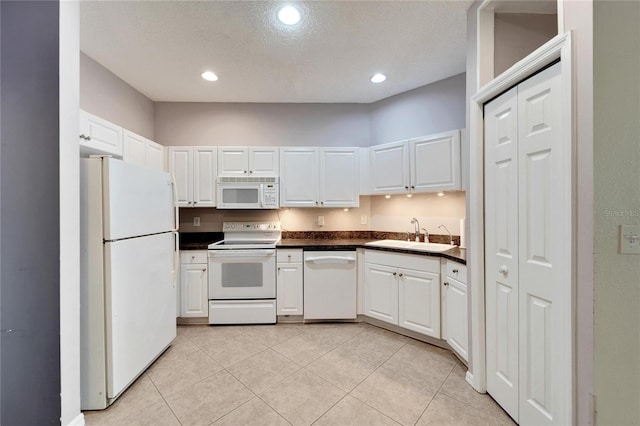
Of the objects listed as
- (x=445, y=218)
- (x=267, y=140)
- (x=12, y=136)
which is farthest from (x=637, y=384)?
(x=267, y=140)

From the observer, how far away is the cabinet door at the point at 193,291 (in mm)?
2650

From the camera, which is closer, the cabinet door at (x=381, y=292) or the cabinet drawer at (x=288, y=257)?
the cabinet door at (x=381, y=292)

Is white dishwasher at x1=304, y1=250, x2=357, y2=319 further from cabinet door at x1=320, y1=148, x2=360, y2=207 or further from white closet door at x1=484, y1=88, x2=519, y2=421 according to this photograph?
white closet door at x1=484, y1=88, x2=519, y2=421

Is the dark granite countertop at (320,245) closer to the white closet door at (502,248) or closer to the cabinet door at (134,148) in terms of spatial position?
the white closet door at (502,248)

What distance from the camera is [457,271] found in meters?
1.97

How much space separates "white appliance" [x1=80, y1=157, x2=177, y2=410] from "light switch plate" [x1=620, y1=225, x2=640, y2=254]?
261 cm

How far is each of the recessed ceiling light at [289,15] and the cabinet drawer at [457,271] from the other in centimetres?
222

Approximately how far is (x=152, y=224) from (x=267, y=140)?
1828 mm

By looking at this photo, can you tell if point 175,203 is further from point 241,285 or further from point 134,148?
point 241,285

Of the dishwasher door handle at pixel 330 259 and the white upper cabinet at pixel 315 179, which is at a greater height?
the white upper cabinet at pixel 315 179

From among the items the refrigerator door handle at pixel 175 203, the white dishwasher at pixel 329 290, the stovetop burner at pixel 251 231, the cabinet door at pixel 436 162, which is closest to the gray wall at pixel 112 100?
the refrigerator door handle at pixel 175 203

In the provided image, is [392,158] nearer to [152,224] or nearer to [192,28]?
[192,28]

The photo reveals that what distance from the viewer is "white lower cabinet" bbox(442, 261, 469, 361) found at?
187 cm

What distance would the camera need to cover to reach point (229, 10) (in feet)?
5.61
